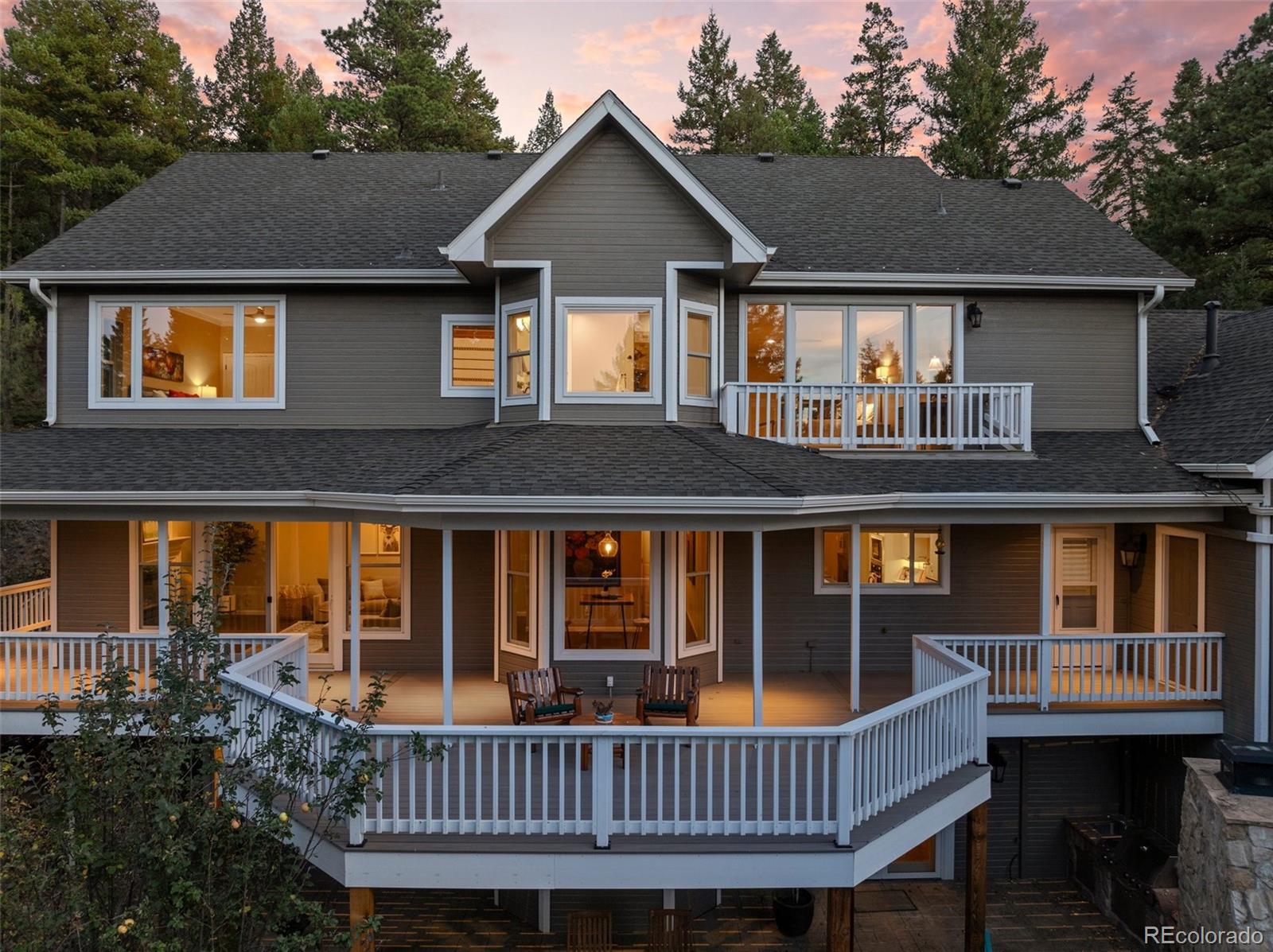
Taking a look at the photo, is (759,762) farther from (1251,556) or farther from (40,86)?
(40,86)

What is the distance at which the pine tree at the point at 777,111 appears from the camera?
1156 inches

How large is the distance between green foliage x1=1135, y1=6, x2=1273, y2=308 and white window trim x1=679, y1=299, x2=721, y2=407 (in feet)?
62.1

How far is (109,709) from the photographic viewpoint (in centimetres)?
492

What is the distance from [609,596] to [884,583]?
446 cm

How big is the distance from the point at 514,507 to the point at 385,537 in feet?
14.2

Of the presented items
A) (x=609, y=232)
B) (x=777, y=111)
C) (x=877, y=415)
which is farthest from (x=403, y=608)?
(x=777, y=111)

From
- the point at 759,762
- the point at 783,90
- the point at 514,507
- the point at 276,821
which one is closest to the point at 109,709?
the point at 276,821

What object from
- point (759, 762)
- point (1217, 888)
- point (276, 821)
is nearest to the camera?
point (276, 821)

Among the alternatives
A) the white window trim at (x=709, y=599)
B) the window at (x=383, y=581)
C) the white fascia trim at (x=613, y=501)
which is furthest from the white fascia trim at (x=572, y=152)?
the window at (x=383, y=581)

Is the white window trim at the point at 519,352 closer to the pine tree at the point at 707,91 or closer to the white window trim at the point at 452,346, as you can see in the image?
the white window trim at the point at 452,346

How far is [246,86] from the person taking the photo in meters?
30.1

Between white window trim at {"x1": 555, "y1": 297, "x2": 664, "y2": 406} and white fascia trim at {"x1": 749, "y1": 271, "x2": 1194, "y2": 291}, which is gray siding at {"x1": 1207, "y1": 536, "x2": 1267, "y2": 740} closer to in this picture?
white fascia trim at {"x1": 749, "y1": 271, "x2": 1194, "y2": 291}

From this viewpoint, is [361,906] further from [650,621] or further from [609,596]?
[650,621]

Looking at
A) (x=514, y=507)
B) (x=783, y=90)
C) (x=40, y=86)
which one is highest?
(x=783, y=90)
